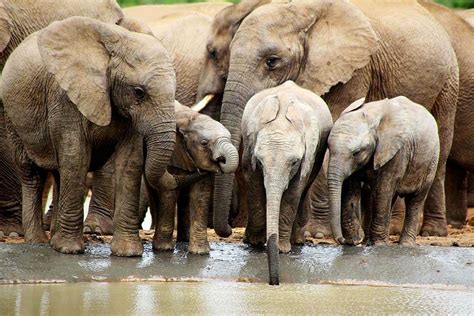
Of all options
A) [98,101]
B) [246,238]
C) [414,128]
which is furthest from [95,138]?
[414,128]

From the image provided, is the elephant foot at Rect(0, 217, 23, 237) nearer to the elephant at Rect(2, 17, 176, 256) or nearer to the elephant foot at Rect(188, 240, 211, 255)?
the elephant at Rect(2, 17, 176, 256)

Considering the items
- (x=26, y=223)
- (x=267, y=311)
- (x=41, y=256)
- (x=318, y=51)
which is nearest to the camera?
(x=267, y=311)

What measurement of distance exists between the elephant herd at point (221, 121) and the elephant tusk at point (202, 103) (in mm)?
19

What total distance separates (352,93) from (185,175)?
248 cm

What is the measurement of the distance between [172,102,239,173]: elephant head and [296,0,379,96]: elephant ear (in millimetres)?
1770

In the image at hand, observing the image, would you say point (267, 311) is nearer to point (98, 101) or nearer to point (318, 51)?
point (98, 101)

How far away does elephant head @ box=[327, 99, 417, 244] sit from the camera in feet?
47.8

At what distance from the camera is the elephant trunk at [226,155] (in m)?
14.2

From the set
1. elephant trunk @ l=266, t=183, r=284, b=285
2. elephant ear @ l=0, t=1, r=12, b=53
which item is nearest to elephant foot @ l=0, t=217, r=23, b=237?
elephant ear @ l=0, t=1, r=12, b=53

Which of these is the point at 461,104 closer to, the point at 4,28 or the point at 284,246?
the point at 4,28

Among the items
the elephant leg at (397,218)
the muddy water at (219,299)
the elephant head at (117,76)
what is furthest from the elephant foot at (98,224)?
the muddy water at (219,299)

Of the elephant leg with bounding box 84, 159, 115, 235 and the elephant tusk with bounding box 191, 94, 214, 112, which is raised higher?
the elephant tusk with bounding box 191, 94, 214, 112

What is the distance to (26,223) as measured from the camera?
1502 cm

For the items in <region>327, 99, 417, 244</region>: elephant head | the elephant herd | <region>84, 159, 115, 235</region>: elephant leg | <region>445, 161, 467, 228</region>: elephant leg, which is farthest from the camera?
<region>445, 161, 467, 228</region>: elephant leg
